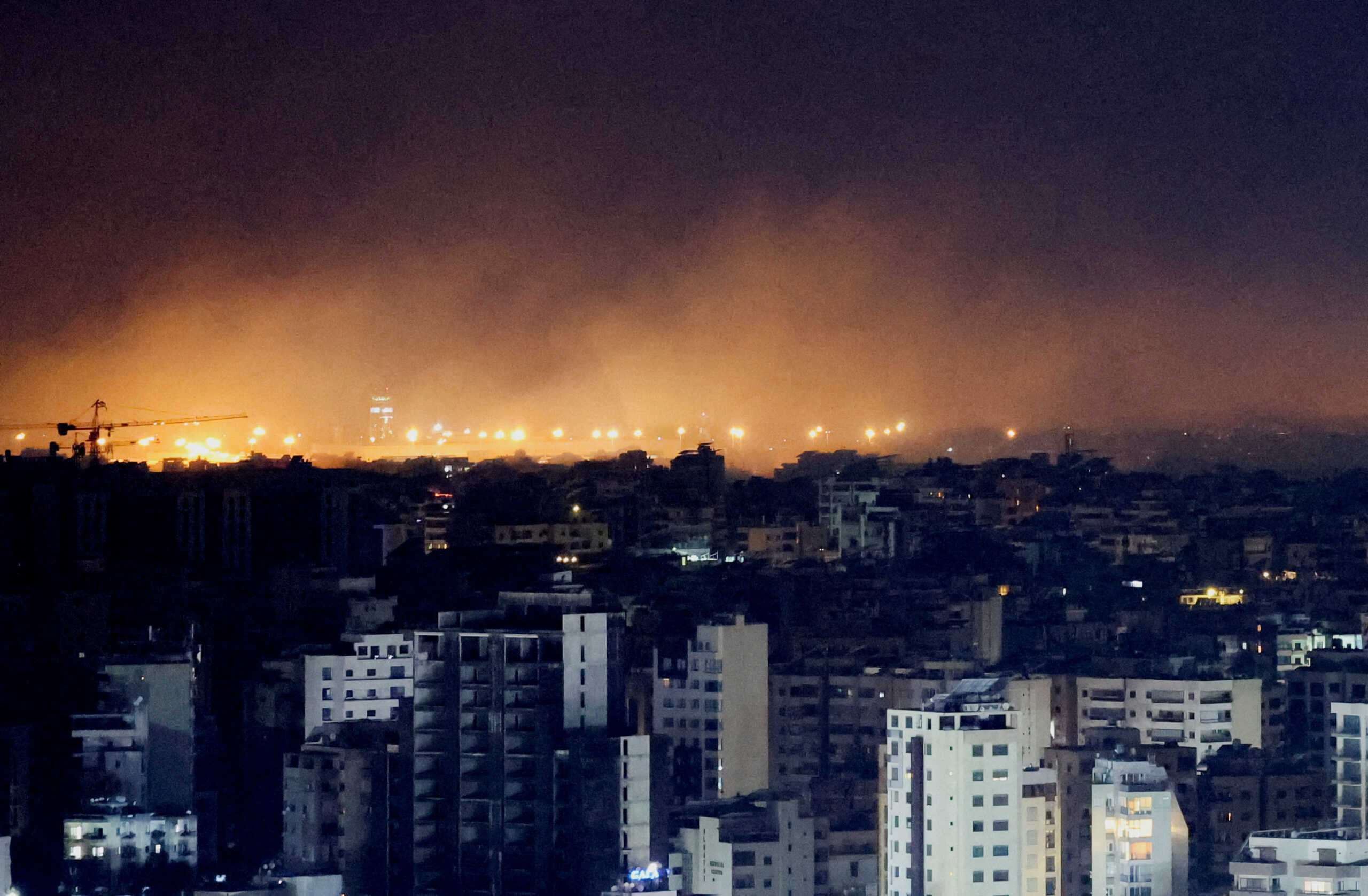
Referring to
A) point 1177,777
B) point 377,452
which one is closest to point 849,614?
point 1177,777

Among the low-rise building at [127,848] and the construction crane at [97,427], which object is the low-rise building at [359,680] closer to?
the low-rise building at [127,848]

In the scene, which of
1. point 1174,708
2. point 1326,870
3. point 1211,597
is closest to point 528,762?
point 1326,870

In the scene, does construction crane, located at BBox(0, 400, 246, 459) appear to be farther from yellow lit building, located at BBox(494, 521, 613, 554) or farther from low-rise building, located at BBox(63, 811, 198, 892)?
low-rise building, located at BBox(63, 811, 198, 892)

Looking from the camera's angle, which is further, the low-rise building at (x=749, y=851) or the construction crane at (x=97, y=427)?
the construction crane at (x=97, y=427)

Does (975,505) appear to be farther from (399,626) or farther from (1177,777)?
(1177,777)

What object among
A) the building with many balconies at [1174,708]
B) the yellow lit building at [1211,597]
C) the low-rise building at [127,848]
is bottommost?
the low-rise building at [127,848]

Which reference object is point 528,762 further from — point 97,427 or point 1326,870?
point 97,427

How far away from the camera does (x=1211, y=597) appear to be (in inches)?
1090

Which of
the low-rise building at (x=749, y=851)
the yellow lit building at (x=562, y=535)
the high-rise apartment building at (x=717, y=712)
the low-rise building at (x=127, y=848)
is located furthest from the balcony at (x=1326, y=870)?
the yellow lit building at (x=562, y=535)

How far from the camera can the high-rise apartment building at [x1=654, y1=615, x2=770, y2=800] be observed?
20.0 meters

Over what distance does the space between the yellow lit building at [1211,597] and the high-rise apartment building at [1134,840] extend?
36.0 feet

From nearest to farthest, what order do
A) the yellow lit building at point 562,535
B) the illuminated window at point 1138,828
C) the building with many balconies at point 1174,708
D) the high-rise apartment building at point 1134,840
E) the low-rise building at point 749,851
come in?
the high-rise apartment building at point 1134,840 → the illuminated window at point 1138,828 → the low-rise building at point 749,851 → the building with many balconies at point 1174,708 → the yellow lit building at point 562,535

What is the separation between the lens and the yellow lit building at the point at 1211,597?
27281 mm

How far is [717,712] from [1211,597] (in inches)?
322
